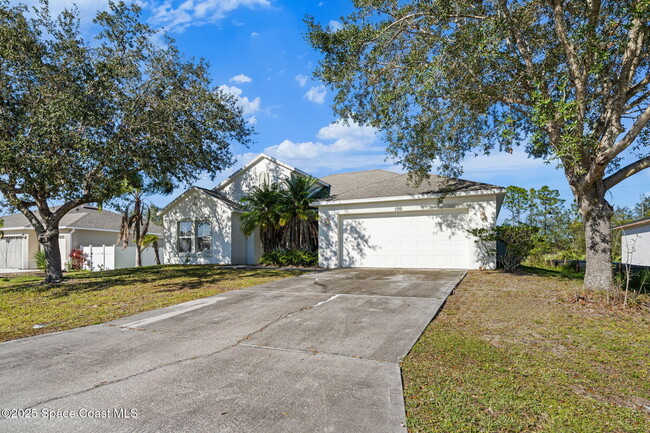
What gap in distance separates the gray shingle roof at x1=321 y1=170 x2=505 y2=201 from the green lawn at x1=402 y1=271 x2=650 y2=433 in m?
6.56

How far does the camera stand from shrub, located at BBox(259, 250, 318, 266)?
15.0 meters

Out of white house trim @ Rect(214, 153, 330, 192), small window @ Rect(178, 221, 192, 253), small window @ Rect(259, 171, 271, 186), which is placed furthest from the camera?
small window @ Rect(178, 221, 192, 253)

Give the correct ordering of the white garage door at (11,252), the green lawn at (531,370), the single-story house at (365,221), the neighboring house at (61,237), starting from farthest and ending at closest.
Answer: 1. the white garage door at (11,252)
2. the neighboring house at (61,237)
3. the single-story house at (365,221)
4. the green lawn at (531,370)

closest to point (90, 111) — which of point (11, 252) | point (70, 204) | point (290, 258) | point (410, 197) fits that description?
point (70, 204)

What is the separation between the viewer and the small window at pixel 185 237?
18.0 m

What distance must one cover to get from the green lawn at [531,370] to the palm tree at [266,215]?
389 inches

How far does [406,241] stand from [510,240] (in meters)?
3.55

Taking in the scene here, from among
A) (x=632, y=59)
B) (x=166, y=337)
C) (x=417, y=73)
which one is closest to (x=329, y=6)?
(x=417, y=73)

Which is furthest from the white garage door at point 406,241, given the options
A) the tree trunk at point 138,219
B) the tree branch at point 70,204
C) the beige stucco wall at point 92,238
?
the beige stucco wall at point 92,238

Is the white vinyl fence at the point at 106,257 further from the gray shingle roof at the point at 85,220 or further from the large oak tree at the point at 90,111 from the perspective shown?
the large oak tree at the point at 90,111

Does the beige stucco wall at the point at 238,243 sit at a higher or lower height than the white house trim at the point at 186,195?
lower

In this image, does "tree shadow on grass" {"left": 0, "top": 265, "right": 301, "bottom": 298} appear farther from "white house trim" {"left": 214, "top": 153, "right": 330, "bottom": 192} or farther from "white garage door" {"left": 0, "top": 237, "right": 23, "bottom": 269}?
"white garage door" {"left": 0, "top": 237, "right": 23, "bottom": 269}

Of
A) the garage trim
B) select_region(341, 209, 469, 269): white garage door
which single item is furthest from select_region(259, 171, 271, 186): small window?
select_region(341, 209, 469, 269): white garage door

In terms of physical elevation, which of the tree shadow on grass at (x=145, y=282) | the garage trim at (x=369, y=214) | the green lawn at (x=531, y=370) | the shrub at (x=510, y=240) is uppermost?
the garage trim at (x=369, y=214)
